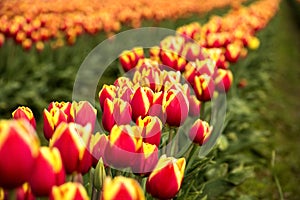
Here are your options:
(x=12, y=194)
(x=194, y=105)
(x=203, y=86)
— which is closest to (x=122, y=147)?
(x=12, y=194)

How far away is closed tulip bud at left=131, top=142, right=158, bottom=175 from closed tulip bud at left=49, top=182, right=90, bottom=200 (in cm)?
36

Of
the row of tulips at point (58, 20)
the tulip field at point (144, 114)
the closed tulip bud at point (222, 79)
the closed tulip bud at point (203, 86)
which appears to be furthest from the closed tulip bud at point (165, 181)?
the row of tulips at point (58, 20)

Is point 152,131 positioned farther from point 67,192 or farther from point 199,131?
point 67,192

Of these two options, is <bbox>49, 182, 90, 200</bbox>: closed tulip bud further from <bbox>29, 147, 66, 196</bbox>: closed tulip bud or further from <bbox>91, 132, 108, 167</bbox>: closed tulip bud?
<bbox>91, 132, 108, 167</bbox>: closed tulip bud

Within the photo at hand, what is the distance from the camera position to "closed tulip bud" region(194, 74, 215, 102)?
275 cm

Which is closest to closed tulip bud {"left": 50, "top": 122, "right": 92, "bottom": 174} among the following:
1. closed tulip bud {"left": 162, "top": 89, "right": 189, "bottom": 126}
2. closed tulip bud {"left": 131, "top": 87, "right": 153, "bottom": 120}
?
closed tulip bud {"left": 131, "top": 87, "right": 153, "bottom": 120}

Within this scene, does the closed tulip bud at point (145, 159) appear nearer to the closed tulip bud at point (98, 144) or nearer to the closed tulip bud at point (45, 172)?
the closed tulip bud at point (98, 144)

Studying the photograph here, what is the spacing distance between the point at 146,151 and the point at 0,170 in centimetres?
53

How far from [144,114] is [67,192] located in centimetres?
78

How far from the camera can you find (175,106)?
2.01 m

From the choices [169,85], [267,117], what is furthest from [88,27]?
[169,85]

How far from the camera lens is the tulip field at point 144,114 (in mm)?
1275

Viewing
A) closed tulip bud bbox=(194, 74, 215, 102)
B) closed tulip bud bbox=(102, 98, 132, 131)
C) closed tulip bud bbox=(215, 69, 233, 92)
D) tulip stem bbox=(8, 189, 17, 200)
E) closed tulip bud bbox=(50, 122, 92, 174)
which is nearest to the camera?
tulip stem bbox=(8, 189, 17, 200)

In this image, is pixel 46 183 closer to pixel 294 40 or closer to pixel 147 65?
pixel 147 65
